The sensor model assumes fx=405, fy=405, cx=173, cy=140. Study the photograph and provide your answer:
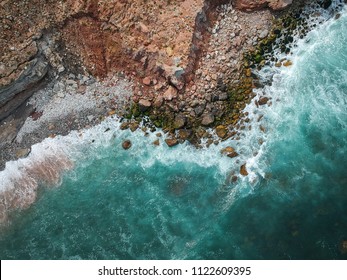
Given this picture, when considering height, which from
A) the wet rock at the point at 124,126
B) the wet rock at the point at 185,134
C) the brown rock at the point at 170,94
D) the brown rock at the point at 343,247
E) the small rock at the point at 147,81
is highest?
the small rock at the point at 147,81

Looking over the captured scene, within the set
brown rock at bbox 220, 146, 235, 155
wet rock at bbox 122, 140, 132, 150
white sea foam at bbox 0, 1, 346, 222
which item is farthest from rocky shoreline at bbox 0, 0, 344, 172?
wet rock at bbox 122, 140, 132, 150

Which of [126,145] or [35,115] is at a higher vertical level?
[35,115]

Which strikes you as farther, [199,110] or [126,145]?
[126,145]

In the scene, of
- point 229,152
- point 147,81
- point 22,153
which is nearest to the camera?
point 229,152

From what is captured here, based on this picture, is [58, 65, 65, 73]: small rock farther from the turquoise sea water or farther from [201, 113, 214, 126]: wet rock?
[201, 113, 214, 126]: wet rock

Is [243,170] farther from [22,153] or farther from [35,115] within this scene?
[35,115]

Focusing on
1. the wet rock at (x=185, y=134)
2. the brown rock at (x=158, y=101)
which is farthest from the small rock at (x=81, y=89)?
the wet rock at (x=185, y=134)

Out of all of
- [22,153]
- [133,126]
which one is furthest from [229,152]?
[22,153]

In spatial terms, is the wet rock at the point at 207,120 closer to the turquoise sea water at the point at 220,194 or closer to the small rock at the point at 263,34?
the turquoise sea water at the point at 220,194
